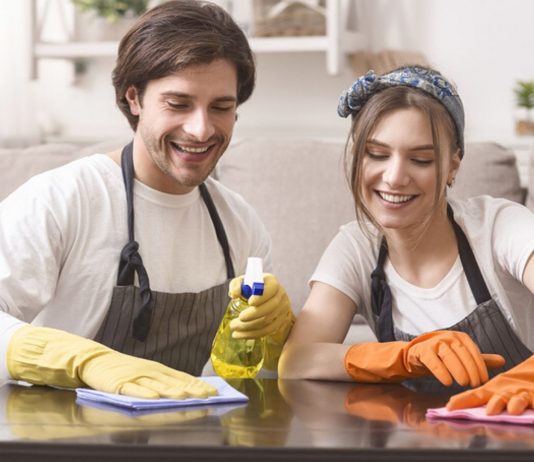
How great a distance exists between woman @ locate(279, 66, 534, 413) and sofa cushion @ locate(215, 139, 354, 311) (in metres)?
0.70

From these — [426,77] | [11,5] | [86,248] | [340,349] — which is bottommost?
[340,349]

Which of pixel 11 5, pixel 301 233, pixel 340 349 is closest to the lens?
pixel 340 349

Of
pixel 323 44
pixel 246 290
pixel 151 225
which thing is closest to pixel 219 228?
pixel 151 225

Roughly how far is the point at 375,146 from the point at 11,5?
238 cm

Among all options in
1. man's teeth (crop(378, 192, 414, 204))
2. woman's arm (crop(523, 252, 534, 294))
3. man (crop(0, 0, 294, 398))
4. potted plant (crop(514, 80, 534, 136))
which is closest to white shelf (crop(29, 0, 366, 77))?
potted plant (crop(514, 80, 534, 136))

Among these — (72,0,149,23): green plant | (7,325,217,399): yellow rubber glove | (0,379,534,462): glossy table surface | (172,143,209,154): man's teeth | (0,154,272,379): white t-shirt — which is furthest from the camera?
(72,0,149,23): green plant

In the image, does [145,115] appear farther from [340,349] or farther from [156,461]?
[156,461]

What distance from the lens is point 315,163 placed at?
2830mm

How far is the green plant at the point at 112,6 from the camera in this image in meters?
3.84

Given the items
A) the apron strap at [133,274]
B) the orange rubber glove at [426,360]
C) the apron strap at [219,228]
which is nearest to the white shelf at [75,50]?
the apron strap at [219,228]

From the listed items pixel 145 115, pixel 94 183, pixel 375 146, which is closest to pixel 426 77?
pixel 375 146

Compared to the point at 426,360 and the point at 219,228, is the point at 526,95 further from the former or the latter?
the point at 426,360

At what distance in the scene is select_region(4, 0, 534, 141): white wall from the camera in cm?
371

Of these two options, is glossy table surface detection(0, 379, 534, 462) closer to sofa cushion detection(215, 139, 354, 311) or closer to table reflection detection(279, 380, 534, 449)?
table reflection detection(279, 380, 534, 449)
